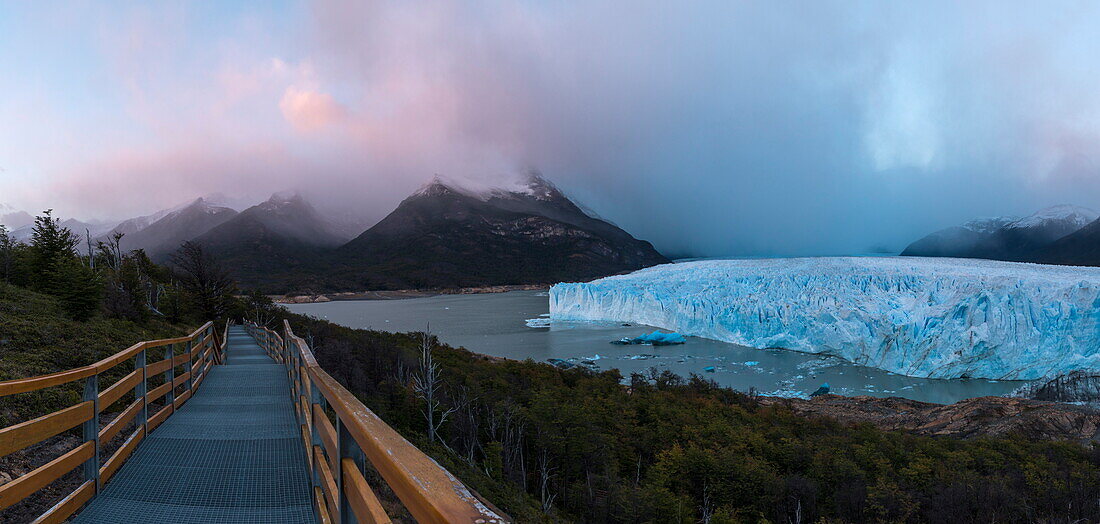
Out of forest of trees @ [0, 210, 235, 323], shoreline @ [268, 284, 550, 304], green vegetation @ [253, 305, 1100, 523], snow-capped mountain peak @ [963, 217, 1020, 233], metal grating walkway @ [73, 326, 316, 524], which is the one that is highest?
snow-capped mountain peak @ [963, 217, 1020, 233]

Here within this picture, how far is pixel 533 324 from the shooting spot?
48156mm

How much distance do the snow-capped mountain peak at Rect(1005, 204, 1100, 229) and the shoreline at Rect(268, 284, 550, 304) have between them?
257 feet

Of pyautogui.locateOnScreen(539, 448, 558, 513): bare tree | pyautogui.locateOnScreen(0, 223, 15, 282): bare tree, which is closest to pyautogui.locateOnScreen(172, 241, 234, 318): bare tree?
pyautogui.locateOnScreen(0, 223, 15, 282): bare tree

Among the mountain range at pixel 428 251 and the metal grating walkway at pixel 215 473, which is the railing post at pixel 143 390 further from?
the mountain range at pixel 428 251

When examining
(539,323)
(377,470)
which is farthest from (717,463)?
(539,323)

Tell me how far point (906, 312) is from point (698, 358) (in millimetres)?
11084

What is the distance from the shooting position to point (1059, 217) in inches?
2721

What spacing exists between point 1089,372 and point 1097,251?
169 ft

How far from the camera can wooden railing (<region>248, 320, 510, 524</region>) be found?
1.02 m

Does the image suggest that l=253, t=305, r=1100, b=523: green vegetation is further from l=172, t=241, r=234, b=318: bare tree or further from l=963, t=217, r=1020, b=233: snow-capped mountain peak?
l=963, t=217, r=1020, b=233: snow-capped mountain peak

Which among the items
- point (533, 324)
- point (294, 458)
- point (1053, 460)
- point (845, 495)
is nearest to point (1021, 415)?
point (1053, 460)

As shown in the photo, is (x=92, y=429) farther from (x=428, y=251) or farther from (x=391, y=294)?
(x=428, y=251)

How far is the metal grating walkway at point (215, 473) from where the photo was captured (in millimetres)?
3016

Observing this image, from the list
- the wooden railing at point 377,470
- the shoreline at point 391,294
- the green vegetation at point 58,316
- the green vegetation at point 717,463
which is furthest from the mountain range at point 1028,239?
the wooden railing at point 377,470
